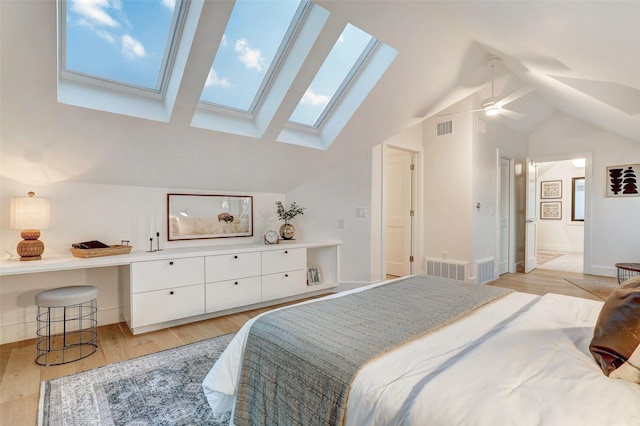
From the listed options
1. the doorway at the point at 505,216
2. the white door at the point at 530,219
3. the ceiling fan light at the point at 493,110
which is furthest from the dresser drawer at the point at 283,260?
the white door at the point at 530,219

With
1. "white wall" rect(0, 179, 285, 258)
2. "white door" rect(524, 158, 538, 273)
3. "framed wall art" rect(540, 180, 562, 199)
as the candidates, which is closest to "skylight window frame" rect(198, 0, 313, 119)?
"white wall" rect(0, 179, 285, 258)

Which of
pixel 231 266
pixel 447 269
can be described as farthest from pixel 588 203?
pixel 231 266

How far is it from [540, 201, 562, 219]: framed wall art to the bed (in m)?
8.34

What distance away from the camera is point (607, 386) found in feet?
3.03

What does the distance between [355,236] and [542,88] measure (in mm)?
3476

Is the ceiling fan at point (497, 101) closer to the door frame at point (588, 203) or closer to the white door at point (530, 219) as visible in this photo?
the white door at point (530, 219)

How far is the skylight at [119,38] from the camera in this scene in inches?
85.8

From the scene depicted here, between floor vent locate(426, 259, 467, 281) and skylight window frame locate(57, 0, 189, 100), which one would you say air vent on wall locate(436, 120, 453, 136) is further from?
skylight window frame locate(57, 0, 189, 100)

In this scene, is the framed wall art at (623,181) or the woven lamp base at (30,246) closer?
the woven lamp base at (30,246)

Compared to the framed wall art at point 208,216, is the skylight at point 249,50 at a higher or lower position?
higher

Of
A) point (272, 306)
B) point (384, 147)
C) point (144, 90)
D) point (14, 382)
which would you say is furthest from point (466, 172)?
point (14, 382)

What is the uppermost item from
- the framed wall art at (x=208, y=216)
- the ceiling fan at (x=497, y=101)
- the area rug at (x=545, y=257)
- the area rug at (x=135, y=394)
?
the ceiling fan at (x=497, y=101)

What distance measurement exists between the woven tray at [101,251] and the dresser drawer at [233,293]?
0.84 meters

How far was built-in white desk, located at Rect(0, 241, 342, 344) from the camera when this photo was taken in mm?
2699
